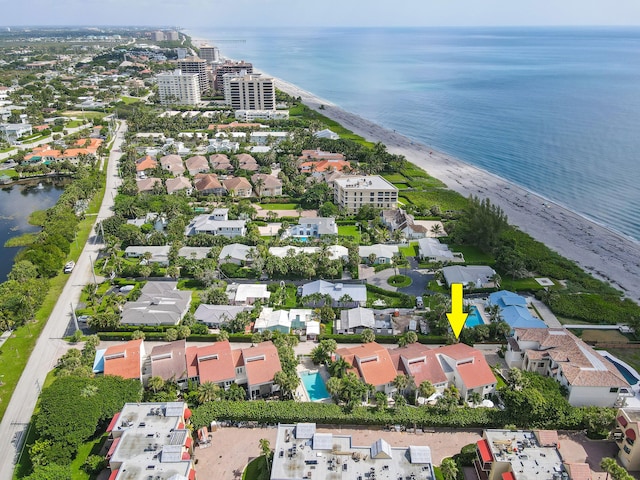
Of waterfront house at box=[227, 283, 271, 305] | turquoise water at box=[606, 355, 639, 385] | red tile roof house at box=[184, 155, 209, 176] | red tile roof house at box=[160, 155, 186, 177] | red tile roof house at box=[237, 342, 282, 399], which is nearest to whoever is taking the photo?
red tile roof house at box=[237, 342, 282, 399]

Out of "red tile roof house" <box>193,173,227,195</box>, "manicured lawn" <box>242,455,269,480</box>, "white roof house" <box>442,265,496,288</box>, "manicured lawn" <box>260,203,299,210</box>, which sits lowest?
"manicured lawn" <box>242,455,269,480</box>

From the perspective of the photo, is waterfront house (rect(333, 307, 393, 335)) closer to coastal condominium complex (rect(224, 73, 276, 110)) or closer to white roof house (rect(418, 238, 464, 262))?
white roof house (rect(418, 238, 464, 262))

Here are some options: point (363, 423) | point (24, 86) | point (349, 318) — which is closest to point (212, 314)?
point (349, 318)

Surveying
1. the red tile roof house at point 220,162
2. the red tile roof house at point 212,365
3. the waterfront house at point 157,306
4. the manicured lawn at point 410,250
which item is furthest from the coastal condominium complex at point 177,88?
the red tile roof house at point 212,365

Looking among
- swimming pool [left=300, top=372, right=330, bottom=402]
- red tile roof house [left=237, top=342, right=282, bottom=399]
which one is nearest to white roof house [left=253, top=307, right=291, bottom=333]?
red tile roof house [left=237, top=342, right=282, bottom=399]

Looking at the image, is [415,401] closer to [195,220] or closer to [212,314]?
[212,314]

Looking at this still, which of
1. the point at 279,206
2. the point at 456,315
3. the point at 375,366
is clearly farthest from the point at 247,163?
the point at 375,366
